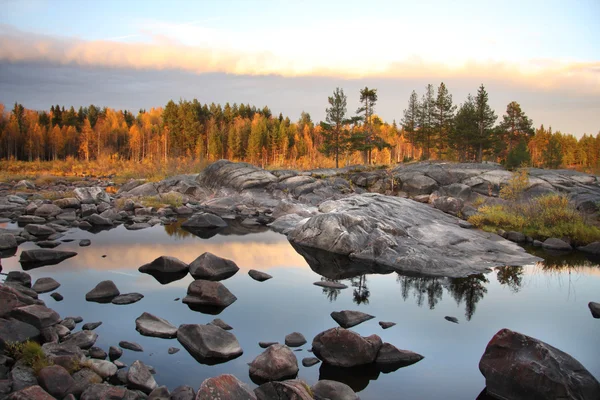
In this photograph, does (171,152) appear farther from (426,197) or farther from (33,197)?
(426,197)

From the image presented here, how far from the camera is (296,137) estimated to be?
80.4 meters

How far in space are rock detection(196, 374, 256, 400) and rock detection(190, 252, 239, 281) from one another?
6.97 m

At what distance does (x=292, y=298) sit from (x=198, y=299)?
7.57ft

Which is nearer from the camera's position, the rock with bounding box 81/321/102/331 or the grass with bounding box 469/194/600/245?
the rock with bounding box 81/321/102/331

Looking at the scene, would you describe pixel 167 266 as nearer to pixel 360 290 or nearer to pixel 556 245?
pixel 360 290

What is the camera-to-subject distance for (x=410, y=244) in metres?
14.7

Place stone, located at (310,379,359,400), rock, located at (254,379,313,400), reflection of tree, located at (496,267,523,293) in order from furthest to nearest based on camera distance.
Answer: reflection of tree, located at (496,267,523,293) → stone, located at (310,379,359,400) → rock, located at (254,379,313,400)

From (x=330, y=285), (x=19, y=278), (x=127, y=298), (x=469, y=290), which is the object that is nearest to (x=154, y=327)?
(x=127, y=298)

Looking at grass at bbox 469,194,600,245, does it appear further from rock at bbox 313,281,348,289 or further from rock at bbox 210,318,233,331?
rock at bbox 210,318,233,331

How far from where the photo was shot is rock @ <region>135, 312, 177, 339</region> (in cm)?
800

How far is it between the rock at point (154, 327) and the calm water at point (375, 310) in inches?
5.5

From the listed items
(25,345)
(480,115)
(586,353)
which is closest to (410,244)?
(586,353)

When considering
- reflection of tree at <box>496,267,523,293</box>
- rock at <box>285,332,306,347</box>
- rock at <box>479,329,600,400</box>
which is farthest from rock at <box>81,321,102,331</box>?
reflection of tree at <box>496,267,523,293</box>

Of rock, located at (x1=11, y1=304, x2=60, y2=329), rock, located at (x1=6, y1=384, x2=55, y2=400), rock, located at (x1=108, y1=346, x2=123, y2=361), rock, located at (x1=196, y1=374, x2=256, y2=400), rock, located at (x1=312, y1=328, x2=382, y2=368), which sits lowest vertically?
rock, located at (x1=108, y1=346, x2=123, y2=361)
